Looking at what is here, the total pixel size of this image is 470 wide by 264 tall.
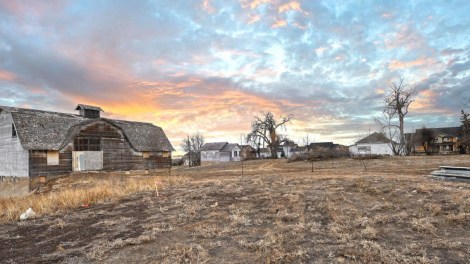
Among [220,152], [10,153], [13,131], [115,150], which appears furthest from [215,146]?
[13,131]

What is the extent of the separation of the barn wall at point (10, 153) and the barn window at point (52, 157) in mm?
1874

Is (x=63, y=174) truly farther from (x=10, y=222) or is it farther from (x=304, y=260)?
(x=304, y=260)

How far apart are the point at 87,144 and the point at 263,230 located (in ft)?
91.6

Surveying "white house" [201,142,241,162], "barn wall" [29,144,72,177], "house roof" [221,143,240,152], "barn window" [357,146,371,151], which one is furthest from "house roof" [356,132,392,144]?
"barn wall" [29,144,72,177]

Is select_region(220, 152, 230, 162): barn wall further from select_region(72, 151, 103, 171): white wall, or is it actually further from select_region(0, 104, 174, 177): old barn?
select_region(72, 151, 103, 171): white wall

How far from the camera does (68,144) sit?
30.1 meters

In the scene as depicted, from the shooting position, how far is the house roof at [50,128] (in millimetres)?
27344

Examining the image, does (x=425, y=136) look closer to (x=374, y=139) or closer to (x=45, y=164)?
(x=374, y=139)

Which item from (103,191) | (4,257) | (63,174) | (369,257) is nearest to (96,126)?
(63,174)

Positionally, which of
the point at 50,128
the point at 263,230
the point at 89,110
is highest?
the point at 89,110

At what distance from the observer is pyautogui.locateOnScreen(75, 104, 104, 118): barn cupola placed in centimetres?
3578

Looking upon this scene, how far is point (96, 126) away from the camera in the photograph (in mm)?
32562

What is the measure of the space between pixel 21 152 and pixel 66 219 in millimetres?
20261

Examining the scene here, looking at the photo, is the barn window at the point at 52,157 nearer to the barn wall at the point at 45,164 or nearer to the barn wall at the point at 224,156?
the barn wall at the point at 45,164
